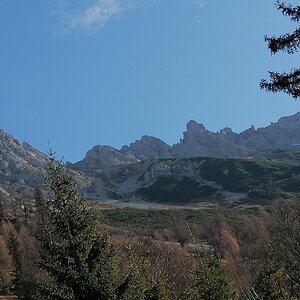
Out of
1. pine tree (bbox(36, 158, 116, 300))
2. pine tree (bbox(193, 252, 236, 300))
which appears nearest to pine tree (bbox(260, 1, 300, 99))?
pine tree (bbox(36, 158, 116, 300))

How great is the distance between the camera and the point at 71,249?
890 inches

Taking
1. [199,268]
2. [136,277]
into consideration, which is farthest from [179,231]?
[136,277]

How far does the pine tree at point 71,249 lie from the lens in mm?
22234

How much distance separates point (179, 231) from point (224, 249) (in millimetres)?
28689

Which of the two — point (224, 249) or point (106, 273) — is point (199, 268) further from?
point (224, 249)

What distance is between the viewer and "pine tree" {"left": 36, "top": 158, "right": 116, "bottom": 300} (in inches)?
875

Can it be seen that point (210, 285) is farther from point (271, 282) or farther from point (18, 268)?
point (18, 268)

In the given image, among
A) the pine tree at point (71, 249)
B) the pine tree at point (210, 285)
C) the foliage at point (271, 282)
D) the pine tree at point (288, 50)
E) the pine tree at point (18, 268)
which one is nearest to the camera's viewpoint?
the pine tree at point (288, 50)

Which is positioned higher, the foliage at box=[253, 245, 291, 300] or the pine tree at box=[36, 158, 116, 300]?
the pine tree at box=[36, 158, 116, 300]

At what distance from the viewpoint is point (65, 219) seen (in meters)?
22.9

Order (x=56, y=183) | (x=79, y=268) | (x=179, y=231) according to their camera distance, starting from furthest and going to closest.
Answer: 1. (x=179, y=231)
2. (x=56, y=183)
3. (x=79, y=268)

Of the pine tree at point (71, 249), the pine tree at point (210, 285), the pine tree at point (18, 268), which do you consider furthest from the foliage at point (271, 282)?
the pine tree at point (18, 268)

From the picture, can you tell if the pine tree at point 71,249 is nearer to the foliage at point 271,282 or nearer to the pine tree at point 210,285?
the pine tree at point 210,285

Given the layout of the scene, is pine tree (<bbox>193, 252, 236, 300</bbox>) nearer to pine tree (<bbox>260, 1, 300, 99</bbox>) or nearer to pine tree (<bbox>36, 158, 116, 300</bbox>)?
pine tree (<bbox>36, 158, 116, 300</bbox>)
